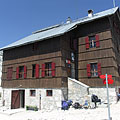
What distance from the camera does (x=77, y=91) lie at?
1396 centimetres

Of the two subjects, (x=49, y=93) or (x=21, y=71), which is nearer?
(x=49, y=93)

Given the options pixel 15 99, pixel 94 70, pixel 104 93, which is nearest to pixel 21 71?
pixel 15 99

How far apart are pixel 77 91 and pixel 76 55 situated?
425cm

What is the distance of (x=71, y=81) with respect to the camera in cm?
1447

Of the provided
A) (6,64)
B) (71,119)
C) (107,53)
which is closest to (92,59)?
(107,53)

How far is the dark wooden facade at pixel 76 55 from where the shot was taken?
46.8 feet

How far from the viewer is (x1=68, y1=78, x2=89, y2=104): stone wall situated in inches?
539

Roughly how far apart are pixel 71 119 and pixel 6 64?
1305cm

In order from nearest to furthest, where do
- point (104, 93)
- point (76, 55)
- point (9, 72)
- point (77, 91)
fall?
point (104, 93) < point (77, 91) < point (76, 55) < point (9, 72)

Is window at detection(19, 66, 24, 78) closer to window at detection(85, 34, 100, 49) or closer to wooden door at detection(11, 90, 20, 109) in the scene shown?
wooden door at detection(11, 90, 20, 109)

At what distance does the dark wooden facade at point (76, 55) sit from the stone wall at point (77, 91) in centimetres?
69

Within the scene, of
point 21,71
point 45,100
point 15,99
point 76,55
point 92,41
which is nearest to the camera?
point 45,100

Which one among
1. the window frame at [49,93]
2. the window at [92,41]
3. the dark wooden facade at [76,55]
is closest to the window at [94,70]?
the dark wooden facade at [76,55]

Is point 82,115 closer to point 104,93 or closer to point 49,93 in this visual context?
point 104,93
